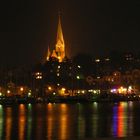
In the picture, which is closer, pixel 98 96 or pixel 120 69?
pixel 98 96

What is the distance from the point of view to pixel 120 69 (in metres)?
105

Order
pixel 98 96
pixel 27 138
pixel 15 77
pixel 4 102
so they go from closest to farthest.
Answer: pixel 27 138 < pixel 4 102 < pixel 98 96 < pixel 15 77

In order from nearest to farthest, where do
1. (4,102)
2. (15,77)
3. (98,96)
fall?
(4,102)
(98,96)
(15,77)

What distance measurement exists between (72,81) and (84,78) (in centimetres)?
564

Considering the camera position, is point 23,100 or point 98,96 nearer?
point 23,100

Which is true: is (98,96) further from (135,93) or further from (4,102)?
(4,102)

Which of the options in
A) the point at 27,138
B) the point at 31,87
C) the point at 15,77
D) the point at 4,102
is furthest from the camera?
the point at 15,77

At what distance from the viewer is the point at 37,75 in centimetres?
9575

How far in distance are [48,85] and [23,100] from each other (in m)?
12.3

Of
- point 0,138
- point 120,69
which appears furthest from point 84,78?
point 0,138

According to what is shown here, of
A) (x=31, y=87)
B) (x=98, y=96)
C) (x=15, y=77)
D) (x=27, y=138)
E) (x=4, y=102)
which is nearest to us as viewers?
(x=27, y=138)

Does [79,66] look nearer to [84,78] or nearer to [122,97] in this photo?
[84,78]

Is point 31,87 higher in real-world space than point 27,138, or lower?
higher

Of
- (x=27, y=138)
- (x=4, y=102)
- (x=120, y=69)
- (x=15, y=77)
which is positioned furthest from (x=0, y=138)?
(x=120, y=69)
